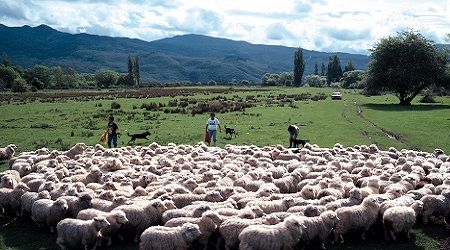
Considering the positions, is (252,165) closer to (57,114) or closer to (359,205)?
(359,205)

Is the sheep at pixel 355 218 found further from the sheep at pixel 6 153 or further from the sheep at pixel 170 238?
the sheep at pixel 6 153

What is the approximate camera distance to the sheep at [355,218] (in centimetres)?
1123

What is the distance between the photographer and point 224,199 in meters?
13.4

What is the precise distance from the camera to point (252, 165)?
1867 centimetres

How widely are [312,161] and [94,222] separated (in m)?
11.9

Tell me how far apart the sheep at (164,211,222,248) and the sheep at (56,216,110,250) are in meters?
1.95

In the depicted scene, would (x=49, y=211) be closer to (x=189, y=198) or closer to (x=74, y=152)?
(x=189, y=198)

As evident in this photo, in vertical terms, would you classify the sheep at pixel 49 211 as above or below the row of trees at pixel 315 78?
below

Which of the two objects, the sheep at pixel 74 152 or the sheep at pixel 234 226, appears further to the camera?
the sheep at pixel 74 152

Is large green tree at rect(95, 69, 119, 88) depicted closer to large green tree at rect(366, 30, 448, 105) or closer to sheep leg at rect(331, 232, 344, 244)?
large green tree at rect(366, 30, 448, 105)

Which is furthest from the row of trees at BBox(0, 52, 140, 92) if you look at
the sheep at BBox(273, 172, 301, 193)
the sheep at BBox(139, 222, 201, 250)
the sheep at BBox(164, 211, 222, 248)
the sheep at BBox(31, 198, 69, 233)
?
the sheep at BBox(139, 222, 201, 250)

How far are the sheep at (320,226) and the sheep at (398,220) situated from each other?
166 centimetres

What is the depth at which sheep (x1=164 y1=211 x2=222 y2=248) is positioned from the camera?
10453mm

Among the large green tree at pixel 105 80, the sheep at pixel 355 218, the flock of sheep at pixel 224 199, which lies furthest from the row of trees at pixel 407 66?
the large green tree at pixel 105 80
